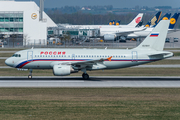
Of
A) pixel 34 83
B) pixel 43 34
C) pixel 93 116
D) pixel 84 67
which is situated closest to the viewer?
pixel 93 116

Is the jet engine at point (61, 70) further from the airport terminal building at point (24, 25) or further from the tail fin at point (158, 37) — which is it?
the airport terminal building at point (24, 25)

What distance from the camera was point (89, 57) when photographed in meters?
36.2

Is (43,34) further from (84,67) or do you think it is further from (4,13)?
(84,67)

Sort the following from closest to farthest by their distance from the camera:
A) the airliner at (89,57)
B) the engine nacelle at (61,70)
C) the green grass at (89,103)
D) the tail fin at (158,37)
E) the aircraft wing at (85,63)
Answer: the green grass at (89,103), the engine nacelle at (61,70), the aircraft wing at (85,63), the airliner at (89,57), the tail fin at (158,37)

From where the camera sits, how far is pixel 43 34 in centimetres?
10338

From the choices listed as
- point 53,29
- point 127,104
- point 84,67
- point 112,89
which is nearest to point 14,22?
point 53,29

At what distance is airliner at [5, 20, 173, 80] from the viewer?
35.6m

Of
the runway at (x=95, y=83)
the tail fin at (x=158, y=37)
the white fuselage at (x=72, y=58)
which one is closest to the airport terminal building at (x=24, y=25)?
the white fuselage at (x=72, y=58)

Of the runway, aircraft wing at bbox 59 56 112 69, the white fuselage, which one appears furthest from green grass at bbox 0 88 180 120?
the white fuselage

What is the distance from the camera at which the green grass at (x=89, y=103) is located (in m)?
18.9

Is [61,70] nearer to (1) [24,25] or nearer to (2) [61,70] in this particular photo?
(2) [61,70]

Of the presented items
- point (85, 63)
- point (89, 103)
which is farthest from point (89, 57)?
point (89, 103)

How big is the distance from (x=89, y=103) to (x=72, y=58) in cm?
1391

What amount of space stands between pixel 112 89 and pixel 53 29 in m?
96.6
